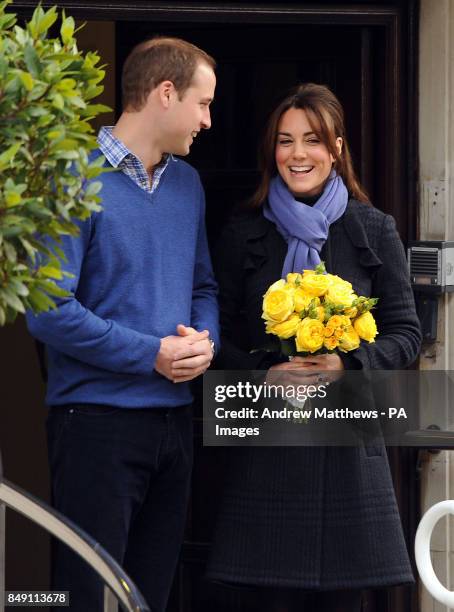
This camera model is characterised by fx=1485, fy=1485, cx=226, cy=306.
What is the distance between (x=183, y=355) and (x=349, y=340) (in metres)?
0.47

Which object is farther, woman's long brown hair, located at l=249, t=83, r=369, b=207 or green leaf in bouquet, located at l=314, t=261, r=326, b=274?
woman's long brown hair, located at l=249, t=83, r=369, b=207

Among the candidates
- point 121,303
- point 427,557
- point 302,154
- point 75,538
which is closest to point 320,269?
point 302,154

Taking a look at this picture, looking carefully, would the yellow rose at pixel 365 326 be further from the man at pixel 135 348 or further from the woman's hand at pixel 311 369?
the man at pixel 135 348

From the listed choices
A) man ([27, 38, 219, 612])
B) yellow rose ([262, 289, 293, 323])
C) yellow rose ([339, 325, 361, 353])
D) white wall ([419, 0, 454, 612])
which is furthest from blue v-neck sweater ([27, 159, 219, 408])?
white wall ([419, 0, 454, 612])

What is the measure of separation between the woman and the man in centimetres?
23

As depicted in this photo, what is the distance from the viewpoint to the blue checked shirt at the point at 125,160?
4.12m

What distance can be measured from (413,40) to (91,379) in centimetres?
185

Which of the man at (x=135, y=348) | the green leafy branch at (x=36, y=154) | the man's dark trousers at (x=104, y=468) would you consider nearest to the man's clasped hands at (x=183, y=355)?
the man at (x=135, y=348)

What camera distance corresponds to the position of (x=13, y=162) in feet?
9.68

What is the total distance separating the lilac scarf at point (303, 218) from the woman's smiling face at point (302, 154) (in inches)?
1.7

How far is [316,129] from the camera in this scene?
4426 mm

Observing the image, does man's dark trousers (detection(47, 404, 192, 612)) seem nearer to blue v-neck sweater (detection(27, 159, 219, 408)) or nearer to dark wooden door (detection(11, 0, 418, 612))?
blue v-neck sweater (detection(27, 159, 219, 408))

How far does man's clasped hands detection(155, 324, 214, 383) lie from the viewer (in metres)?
4.06

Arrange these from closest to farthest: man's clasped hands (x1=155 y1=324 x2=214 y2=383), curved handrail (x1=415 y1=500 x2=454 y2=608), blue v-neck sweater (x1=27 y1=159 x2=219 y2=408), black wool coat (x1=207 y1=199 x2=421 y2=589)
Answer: curved handrail (x1=415 y1=500 x2=454 y2=608) → blue v-neck sweater (x1=27 y1=159 x2=219 y2=408) → man's clasped hands (x1=155 y1=324 x2=214 y2=383) → black wool coat (x1=207 y1=199 x2=421 y2=589)
